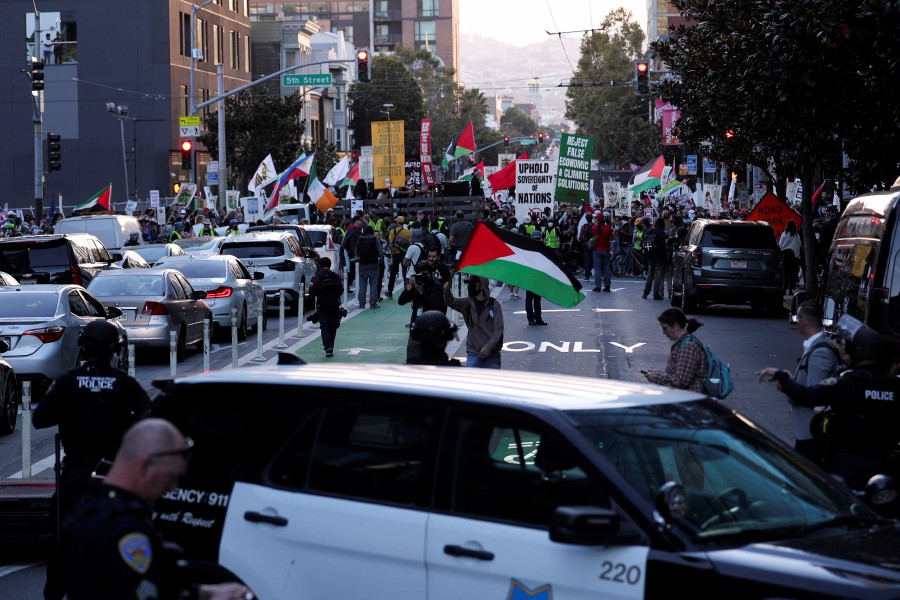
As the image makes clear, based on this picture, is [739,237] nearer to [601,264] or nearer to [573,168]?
[601,264]

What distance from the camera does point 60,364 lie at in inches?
641

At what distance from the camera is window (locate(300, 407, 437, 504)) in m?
5.27

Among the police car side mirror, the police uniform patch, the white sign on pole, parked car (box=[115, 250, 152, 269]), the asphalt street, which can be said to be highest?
the white sign on pole

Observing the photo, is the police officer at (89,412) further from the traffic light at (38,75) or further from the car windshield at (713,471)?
the traffic light at (38,75)

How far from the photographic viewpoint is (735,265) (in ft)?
87.7

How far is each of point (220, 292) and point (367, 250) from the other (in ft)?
18.3

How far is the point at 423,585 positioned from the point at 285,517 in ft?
2.26

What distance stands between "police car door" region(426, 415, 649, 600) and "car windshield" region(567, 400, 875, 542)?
0.18 metres

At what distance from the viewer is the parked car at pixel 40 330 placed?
1608 centimetres

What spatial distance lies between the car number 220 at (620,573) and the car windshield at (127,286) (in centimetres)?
1650

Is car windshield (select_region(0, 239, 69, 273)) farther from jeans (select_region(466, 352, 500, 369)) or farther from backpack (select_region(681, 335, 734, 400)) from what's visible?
backpack (select_region(681, 335, 734, 400))

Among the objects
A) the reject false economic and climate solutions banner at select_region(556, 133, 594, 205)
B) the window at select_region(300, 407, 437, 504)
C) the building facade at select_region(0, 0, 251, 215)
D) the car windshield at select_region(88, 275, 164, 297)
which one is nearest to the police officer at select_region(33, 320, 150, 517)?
the window at select_region(300, 407, 437, 504)

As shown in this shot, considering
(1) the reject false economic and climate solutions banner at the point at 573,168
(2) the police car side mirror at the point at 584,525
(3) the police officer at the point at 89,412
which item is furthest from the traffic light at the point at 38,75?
(2) the police car side mirror at the point at 584,525

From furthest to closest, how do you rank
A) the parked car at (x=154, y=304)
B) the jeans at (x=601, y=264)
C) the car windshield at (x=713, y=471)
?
the jeans at (x=601, y=264), the parked car at (x=154, y=304), the car windshield at (x=713, y=471)
